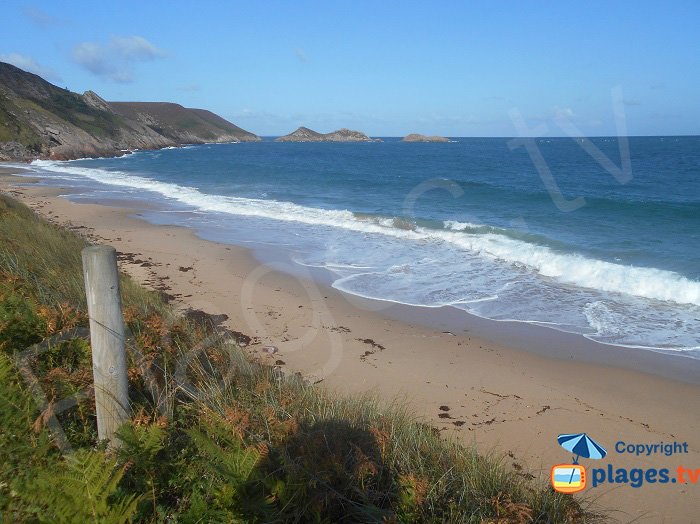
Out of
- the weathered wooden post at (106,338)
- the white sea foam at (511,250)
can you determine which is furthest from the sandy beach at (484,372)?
the white sea foam at (511,250)

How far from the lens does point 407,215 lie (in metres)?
22.4

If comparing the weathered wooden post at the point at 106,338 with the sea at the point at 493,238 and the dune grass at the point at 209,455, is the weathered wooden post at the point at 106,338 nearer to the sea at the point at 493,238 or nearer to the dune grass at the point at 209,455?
the dune grass at the point at 209,455

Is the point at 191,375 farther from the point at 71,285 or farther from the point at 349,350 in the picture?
the point at 349,350

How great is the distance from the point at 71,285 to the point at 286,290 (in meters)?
5.17

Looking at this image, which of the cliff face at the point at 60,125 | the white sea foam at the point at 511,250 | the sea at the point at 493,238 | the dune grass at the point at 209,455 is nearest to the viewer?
the dune grass at the point at 209,455

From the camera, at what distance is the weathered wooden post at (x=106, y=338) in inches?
109

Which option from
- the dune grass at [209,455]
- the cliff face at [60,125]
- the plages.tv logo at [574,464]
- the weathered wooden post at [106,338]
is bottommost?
the plages.tv logo at [574,464]

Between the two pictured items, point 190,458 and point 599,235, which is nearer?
point 190,458

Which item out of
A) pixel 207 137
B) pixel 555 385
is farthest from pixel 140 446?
pixel 207 137

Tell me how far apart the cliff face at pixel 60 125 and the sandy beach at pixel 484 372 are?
5450 cm

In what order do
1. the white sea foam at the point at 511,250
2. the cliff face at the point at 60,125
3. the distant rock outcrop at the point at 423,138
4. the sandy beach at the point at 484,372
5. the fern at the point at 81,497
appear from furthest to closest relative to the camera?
the distant rock outcrop at the point at 423,138 → the cliff face at the point at 60,125 → the white sea foam at the point at 511,250 → the sandy beach at the point at 484,372 → the fern at the point at 81,497

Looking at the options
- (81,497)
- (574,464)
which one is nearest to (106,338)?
(81,497)

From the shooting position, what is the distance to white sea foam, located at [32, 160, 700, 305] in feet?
36.6

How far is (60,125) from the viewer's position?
6731 centimetres
